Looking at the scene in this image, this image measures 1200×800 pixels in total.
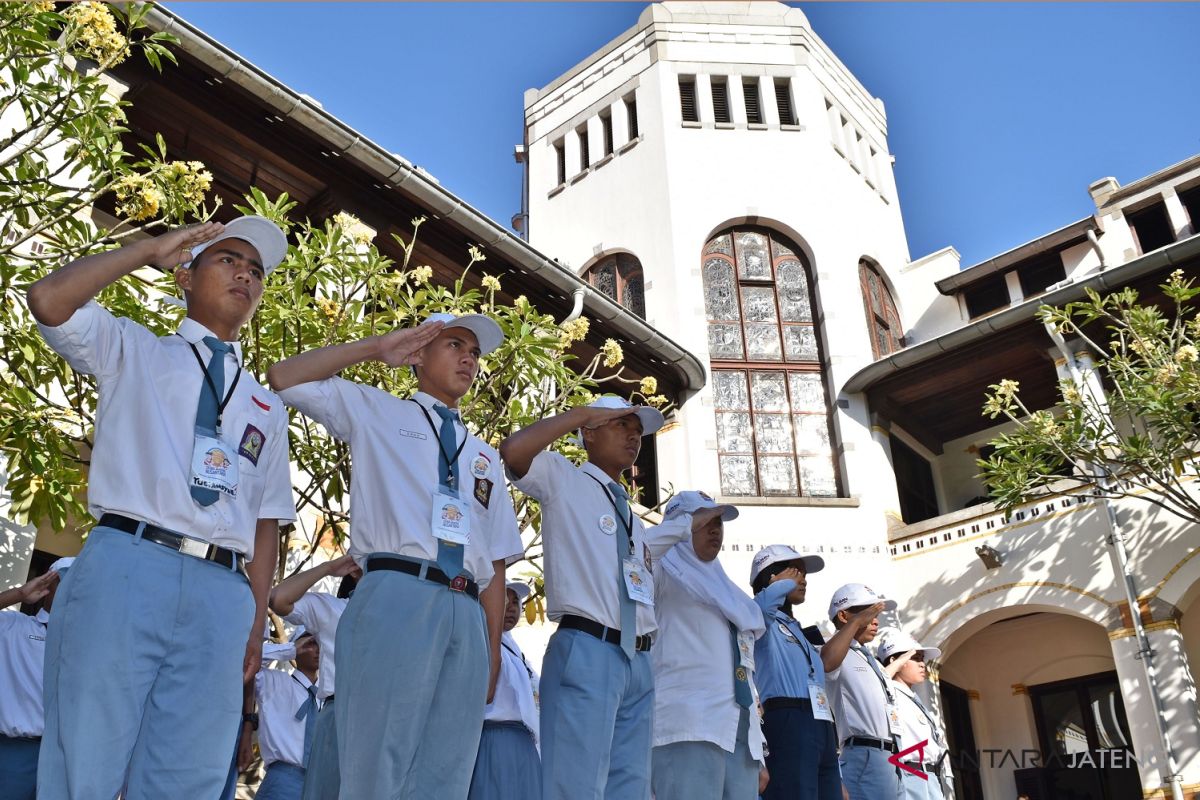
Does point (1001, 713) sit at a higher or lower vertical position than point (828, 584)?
lower

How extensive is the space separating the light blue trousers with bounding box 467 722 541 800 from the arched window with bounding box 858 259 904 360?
14.3 metres

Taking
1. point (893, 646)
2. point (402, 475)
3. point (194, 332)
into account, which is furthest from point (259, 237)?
point (893, 646)

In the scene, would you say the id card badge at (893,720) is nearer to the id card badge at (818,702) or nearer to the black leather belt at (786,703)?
the id card badge at (818,702)

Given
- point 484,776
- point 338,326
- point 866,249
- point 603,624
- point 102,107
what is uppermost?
point 866,249

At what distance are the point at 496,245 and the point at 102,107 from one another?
7.40 metres

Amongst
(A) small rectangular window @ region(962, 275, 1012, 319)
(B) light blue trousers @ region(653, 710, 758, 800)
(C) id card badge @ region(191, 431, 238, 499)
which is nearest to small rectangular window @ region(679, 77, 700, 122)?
(A) small rectangular window @ region(962, 275, 1012, 319)

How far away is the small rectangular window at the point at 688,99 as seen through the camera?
20.3m

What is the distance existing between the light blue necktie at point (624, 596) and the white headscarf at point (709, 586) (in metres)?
0.45

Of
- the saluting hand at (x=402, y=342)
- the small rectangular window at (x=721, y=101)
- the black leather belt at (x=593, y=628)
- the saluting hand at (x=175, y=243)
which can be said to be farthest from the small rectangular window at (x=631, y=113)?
the saluting hand at (x=175, y=243)

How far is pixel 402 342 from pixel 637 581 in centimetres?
146

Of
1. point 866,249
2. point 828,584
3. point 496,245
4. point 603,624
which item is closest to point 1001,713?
point 828,584

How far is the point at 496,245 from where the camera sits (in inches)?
516

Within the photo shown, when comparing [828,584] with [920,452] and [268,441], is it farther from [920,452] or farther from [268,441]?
[268,441]

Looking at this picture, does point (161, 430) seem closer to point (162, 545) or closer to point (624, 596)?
point (162, 545)
